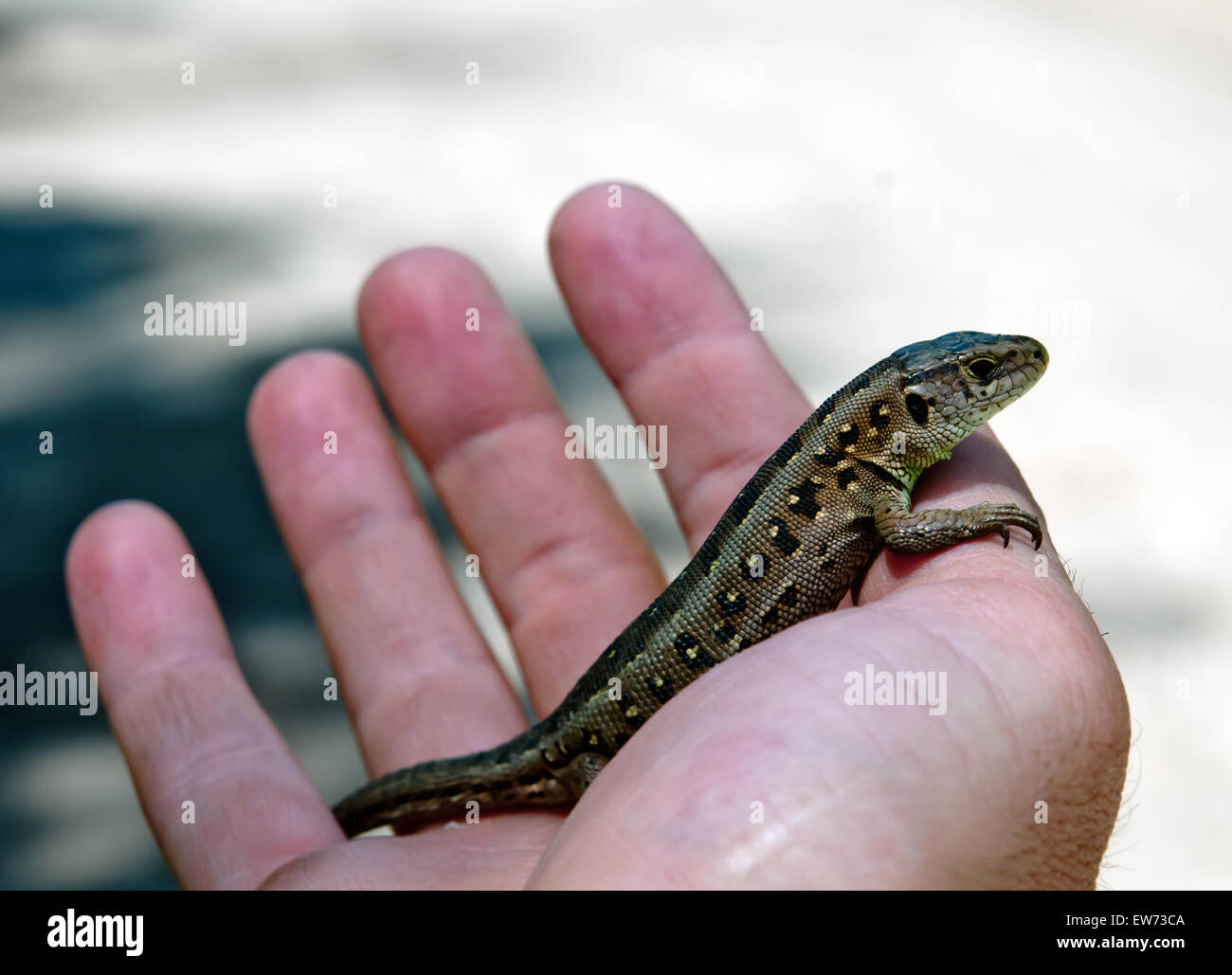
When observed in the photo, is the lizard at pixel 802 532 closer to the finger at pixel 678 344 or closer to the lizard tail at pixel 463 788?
the lizard tail at pixel 463 788

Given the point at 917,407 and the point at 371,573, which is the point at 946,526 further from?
the point at 371,573

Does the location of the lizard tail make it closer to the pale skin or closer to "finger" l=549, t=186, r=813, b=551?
the pale skin

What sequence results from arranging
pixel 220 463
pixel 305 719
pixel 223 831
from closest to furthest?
pixel 223 831, pixel 305 719, pixel 220 463

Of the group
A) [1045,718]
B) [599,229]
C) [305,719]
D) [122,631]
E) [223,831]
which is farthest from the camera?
[305,719]
